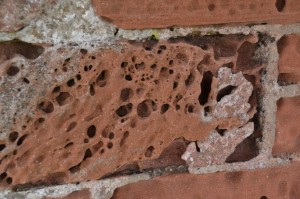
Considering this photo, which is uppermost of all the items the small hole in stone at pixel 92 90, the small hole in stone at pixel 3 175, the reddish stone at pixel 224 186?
the small hole in stone at pixel 92 90

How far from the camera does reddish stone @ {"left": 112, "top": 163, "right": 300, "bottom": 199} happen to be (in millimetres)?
718

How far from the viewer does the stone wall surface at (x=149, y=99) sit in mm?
607

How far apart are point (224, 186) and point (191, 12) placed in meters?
0.25

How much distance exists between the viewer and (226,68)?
0.73 meters

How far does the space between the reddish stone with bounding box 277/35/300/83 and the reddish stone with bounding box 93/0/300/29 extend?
1.1 inches

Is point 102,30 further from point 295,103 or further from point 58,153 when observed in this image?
point 295,103

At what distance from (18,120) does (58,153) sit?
0.07m

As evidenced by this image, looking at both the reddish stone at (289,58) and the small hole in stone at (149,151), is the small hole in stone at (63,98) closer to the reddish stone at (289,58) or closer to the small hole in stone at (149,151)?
the small hole in stone at (149,151)

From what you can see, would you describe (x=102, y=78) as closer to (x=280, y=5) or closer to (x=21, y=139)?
(x=21, y=139)

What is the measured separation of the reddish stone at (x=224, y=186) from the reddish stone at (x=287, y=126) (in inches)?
1.1

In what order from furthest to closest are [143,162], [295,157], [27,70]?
[295,157] → [143,162] → [27,70]

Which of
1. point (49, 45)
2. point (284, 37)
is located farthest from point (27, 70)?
point (284, 37)

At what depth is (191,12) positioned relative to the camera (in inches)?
26.7

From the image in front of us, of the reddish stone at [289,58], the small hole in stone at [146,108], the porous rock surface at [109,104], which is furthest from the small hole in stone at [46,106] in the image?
the reddish stone at [289,58]
